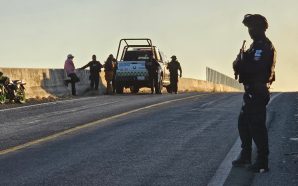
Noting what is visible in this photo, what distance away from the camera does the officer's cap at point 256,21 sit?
7613 mm

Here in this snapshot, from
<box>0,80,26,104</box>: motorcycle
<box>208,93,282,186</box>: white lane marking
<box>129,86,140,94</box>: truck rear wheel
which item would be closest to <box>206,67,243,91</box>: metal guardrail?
<box>129,86,140,94</box>: truck rear wheel

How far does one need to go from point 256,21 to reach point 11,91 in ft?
49.1

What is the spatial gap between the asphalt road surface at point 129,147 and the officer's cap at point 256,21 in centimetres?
166

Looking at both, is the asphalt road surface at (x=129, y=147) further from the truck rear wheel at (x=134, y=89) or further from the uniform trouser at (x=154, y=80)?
the truck rear wheel at (x=134, y=89)

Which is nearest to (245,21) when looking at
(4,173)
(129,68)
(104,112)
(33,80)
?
(4,173)

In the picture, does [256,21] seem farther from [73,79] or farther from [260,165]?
[73,79]

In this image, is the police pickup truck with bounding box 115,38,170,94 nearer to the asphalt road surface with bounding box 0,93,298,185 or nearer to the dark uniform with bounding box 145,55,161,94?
the dark uniform with bounding box 145,55,161,94

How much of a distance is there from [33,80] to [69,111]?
9519 millimetres

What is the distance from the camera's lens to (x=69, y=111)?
1719 centimetres

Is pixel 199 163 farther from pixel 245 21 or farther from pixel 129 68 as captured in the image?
pixel 129 68

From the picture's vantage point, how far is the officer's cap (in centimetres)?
761

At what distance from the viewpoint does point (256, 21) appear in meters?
7.62

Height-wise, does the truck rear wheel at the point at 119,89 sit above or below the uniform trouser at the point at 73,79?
below

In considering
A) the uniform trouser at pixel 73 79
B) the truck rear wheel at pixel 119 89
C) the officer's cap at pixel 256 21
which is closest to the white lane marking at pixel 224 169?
the officer's cap at pixel 256 21
